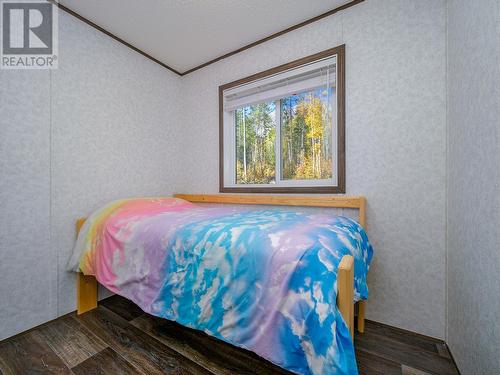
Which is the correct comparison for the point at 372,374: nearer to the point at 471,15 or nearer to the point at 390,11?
the point at 471,15

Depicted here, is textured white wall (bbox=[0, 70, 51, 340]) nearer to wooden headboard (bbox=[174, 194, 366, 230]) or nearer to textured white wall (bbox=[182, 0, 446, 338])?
wooden headboard (bbox=[174, 194, 366, 230])

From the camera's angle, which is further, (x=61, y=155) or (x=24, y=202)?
(x=61, y=155)

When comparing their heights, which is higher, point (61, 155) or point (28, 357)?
point (61, 155)

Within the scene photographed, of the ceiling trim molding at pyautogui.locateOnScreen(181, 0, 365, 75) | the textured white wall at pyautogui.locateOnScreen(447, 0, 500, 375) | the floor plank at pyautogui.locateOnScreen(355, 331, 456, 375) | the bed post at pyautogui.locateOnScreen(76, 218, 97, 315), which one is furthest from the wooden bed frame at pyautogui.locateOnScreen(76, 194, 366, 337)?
the ceiling trim molding at pyautogui.locateOnScreen(181, 0, 365, 75)

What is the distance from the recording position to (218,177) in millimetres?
2314

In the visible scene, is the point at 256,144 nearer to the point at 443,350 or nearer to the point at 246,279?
the point at 246,279

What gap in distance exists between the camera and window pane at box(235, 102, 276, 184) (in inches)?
83.2

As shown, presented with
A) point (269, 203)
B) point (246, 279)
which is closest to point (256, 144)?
point (269, 203)

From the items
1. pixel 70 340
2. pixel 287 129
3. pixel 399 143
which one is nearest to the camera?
pixel 70 340

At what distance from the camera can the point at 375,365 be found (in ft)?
3.70

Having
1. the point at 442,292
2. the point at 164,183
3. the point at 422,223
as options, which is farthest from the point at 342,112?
the point at 164,183

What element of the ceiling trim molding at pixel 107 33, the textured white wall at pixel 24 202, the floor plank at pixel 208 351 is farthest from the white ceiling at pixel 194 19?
the floor plank at pixel 208 351

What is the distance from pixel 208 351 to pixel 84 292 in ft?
3.73

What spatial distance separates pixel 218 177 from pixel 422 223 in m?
1.75
